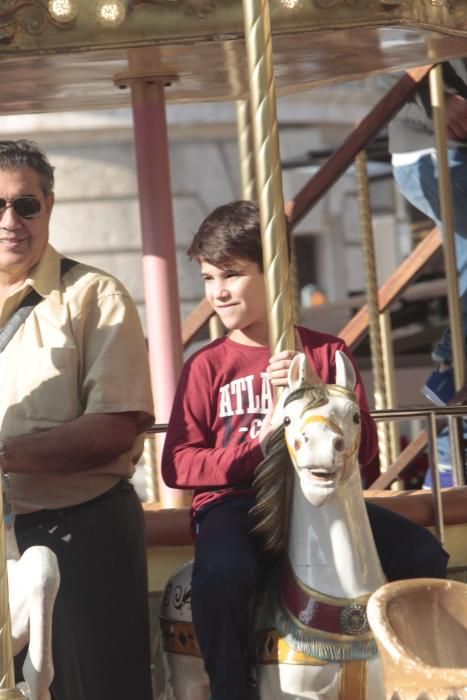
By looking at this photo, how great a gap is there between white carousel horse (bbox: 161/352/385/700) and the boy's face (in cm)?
40

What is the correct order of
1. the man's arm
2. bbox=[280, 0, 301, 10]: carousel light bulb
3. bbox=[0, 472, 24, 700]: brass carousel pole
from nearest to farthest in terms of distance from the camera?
bbox=[0, 472, 24, 700]: brass carousel pole, the man's arm, bbox=[280, 0, 301, 10]: carousel light bulb

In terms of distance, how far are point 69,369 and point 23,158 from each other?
0.54m

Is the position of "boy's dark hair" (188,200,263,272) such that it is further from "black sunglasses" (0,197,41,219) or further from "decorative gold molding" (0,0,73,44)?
"decorative gold molding" (0,0,73,44)

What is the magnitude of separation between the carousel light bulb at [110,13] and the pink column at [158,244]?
88cm

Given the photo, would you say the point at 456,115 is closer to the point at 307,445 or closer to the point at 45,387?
the point at 45,387

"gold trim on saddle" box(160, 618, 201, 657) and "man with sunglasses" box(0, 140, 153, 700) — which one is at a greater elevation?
"man with sunglasses" box(0, 140, 153, 700)

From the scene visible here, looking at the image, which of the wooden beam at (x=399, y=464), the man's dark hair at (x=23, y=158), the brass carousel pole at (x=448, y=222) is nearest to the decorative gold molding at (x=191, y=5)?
the man's dark hair at (x=23, y=158)

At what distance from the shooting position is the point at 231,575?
3852mm

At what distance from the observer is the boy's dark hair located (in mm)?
4202

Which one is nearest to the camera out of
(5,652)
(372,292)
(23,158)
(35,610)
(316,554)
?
(5,652)

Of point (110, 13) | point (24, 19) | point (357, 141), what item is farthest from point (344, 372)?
point (357, 141)

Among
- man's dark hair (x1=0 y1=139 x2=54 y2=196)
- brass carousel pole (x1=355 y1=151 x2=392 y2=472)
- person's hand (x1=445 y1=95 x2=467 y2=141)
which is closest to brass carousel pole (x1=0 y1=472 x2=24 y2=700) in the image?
man's dark hair (x1=0 y1=139 x2=54 y2=196)

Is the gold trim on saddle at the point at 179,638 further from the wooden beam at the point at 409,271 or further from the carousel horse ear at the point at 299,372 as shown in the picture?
the wooden beam at the point at 409,271

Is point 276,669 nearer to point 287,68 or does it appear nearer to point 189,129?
point 287,68
